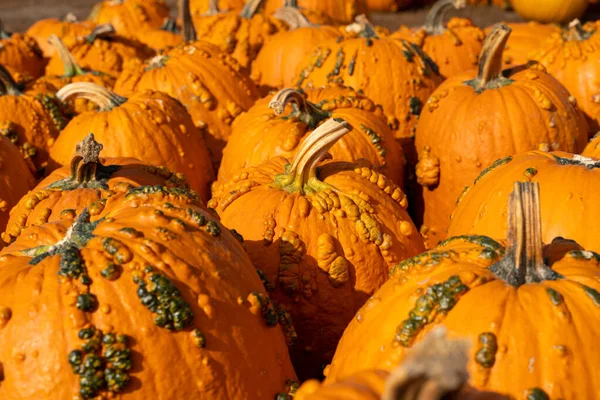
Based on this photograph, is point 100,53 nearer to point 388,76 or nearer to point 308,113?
point 388,76

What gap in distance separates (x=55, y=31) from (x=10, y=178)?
4.59 metres

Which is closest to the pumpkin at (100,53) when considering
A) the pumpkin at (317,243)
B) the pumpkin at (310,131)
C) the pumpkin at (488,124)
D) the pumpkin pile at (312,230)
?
the pumpkin pile at (312,230)

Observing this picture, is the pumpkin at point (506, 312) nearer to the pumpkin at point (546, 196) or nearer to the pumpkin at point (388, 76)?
the pumpkin at point (546, 196)

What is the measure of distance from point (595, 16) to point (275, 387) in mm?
12049

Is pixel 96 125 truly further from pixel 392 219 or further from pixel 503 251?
pixel 503 251

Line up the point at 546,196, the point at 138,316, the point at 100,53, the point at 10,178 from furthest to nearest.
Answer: the point at 100,53 < the point at 10,178 < the point at 546,196 < the point at 138,316

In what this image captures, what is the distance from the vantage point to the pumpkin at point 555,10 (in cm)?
1103

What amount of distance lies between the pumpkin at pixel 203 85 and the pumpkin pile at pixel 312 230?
2cm

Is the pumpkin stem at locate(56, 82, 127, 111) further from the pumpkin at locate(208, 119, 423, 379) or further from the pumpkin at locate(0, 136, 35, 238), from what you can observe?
the pumpkin at locate(208, 119, 423, 379)

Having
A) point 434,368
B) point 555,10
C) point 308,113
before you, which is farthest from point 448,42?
point 555,10

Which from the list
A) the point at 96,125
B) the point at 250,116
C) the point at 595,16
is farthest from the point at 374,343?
the point at 595,16

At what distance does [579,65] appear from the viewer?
15.1 feet

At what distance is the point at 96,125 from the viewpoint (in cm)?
400

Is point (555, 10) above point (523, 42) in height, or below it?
above
